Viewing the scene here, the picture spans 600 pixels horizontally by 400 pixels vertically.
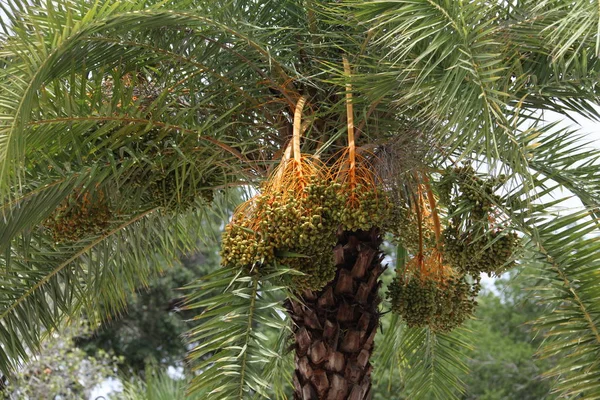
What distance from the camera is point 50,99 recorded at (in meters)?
4.23

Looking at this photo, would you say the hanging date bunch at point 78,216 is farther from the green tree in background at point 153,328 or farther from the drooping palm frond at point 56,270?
the green tree in background at point 153,328

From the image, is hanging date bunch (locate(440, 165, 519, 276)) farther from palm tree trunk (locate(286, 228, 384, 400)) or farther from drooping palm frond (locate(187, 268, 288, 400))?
drooping palm frond (locate(187, 268, 288, 400))

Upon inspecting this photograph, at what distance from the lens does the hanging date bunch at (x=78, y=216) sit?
455 centimetres

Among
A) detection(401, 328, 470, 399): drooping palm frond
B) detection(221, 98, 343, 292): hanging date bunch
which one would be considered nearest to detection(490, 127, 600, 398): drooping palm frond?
detection(221, 98, 343, 292): hanging date bunch

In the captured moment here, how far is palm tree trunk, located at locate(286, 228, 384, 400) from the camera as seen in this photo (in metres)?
4.79

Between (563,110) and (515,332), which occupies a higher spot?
(563,110)

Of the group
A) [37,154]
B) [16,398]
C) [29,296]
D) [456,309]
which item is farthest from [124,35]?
→ [16,398]

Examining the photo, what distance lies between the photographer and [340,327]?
15.8 ft

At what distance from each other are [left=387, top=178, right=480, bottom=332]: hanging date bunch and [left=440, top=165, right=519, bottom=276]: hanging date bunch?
344 millimetres

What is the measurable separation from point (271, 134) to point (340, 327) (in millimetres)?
1099

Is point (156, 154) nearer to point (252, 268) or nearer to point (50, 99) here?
point (50, 99)

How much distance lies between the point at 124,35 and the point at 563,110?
2.33 m

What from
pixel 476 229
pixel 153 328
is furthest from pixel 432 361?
pixel 153 328

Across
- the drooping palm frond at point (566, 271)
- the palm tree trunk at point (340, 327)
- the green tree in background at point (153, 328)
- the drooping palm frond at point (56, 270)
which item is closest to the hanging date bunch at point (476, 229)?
the drooping palm frond at point (566, 271)
